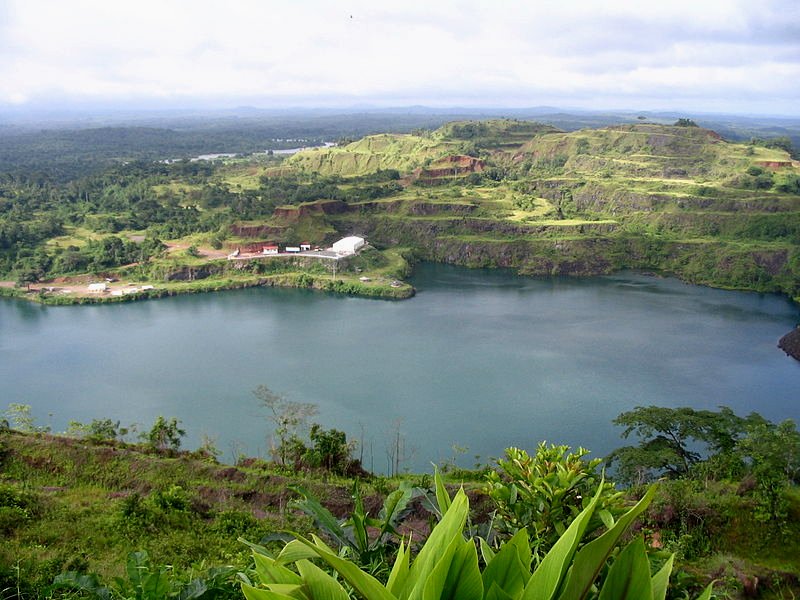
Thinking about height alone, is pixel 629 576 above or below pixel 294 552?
above

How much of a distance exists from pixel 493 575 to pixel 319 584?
461mm

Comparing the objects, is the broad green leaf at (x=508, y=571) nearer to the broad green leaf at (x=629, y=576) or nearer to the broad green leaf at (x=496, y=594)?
the broad green leaf at (x=496, y=594)

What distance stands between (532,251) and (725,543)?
30.4 meters

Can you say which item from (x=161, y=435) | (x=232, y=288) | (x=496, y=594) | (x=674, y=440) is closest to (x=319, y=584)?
(x=496, y=594)

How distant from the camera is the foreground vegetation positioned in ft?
5.67

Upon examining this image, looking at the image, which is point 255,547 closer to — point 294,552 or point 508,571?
point 294,552

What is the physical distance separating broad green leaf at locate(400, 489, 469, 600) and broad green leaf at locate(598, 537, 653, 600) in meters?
0.40

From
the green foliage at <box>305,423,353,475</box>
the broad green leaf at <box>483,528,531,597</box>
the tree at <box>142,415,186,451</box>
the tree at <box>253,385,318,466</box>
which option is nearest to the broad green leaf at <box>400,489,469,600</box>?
the broad green leaf at <box>483,528,531,597</box>

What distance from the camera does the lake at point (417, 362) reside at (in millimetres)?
16578

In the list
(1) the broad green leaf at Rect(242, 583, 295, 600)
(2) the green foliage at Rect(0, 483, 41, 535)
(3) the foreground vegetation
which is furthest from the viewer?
(2) the green foliage at Rect(0, 483, 41, 535)

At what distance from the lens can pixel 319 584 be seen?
152cm

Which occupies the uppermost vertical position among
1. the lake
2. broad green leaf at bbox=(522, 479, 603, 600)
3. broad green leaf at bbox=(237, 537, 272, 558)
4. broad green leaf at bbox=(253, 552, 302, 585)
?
broad green leaf at bbox=(522, 479, 603, 600)

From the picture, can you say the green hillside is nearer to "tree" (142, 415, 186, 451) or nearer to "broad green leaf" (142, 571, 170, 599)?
"tree" (142, 415, 186, 451)

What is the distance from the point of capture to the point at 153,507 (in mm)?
7605
